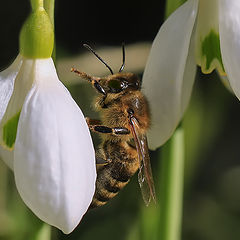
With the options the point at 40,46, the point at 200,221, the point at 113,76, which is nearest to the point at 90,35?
the point at 200,221

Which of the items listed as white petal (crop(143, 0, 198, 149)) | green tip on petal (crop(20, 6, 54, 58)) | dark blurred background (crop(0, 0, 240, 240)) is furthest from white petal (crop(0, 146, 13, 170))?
dark blurred background (crop(0, 0, 240, 240))

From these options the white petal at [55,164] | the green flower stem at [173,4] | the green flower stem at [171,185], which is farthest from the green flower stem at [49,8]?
the green flower stem at [171,185]

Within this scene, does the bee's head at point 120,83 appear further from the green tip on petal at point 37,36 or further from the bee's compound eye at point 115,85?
the green tip on petal at point 37,36

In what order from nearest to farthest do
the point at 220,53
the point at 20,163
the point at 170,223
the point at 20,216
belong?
the point at 20,163 → the point at 220,53 → the point at 170,223 → the point at 20,216

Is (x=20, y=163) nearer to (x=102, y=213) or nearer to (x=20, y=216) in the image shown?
(x=20, y=216)

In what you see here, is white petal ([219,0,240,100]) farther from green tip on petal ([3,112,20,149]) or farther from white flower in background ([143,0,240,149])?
green tip on petal ([3,112,20,149])

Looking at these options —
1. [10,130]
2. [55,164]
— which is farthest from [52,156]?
[10,130]
